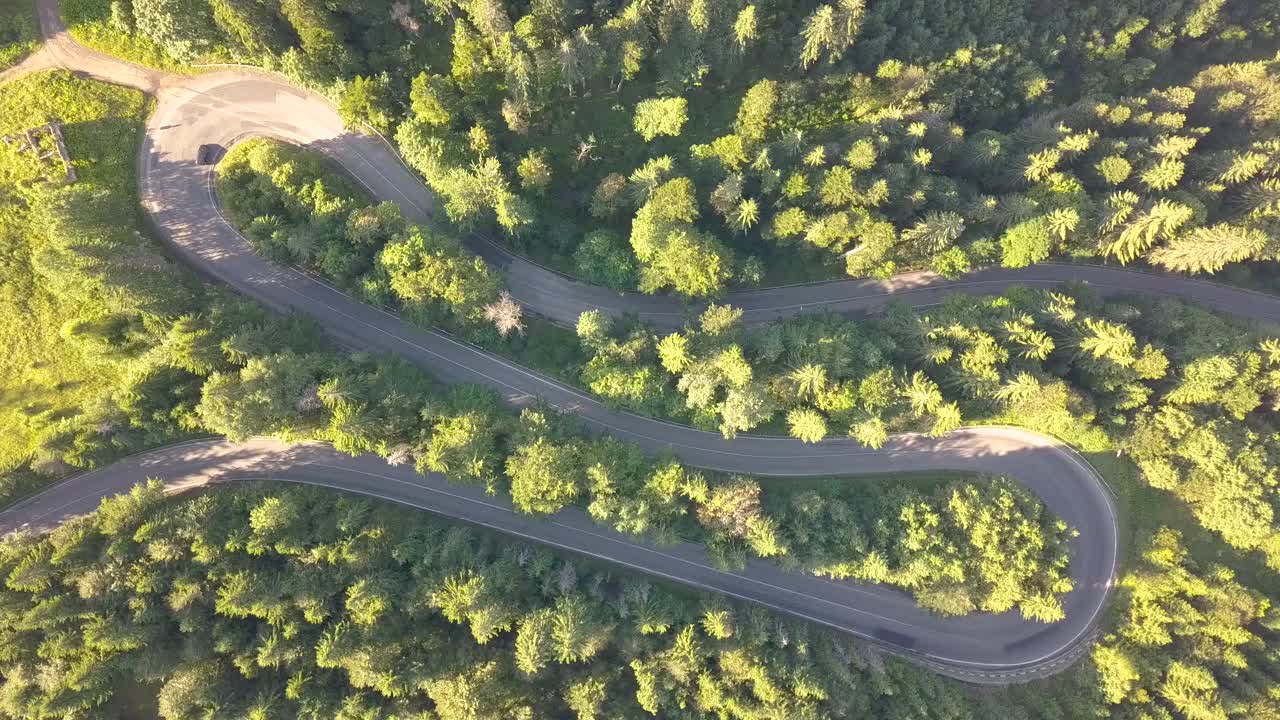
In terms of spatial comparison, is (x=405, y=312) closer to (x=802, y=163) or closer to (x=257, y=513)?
(x=257, y=513)

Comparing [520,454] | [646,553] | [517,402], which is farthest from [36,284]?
[646,553]

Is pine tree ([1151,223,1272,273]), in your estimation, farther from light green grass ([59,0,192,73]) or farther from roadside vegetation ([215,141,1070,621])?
light green grass ([59,0,192,73])

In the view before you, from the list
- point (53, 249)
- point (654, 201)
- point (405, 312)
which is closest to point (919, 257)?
point (654, 201)

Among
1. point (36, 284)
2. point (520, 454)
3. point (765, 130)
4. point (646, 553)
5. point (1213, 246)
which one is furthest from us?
point (765, 130)

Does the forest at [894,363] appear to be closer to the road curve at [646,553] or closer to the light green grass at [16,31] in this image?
the road curve at [646,553]

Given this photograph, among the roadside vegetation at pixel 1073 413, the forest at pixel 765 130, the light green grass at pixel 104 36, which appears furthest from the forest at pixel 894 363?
the light green grass at pixel 104 36

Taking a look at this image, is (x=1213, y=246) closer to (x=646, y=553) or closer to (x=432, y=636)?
(x=646, y=553)
